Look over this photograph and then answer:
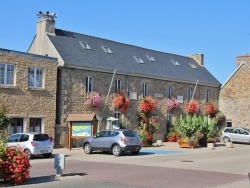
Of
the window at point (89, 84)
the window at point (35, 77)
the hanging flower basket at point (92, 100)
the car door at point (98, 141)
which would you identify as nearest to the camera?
the car door at point (98, 141)

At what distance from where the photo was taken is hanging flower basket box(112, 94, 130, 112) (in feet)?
98.5

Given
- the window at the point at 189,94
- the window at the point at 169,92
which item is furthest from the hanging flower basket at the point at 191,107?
the window at the point at 169,92

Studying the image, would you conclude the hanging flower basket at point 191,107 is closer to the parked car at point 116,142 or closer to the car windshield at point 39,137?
the parked car at point 116,142

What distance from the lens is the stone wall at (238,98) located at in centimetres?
3928

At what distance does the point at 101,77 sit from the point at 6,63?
8.14 meters

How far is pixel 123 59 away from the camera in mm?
33188

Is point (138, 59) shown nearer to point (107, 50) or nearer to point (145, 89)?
point (145, 89)

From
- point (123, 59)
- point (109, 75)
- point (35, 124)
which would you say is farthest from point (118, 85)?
point (35, 124)

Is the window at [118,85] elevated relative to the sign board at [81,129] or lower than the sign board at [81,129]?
elevated

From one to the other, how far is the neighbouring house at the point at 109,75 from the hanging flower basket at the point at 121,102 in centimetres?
35

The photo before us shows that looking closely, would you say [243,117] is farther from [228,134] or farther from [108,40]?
[108,40]

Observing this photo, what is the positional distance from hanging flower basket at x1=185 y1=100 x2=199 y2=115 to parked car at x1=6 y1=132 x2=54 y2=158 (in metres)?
19.4

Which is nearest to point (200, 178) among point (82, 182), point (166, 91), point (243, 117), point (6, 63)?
point (82, 182)

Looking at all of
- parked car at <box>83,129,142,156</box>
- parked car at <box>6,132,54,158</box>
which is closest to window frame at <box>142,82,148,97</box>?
Answer: parked car at <box>83,129,142,156</box>
